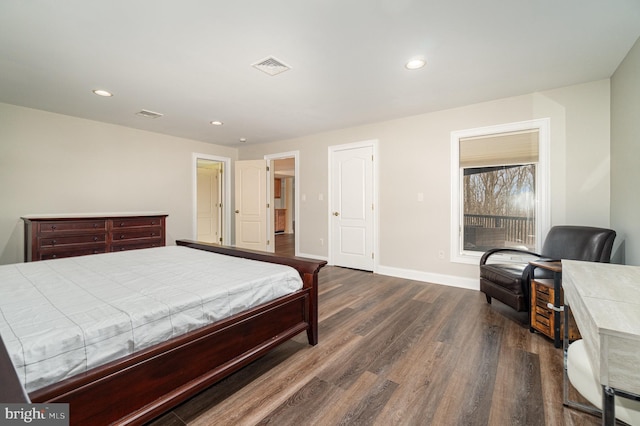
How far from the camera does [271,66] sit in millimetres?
2508

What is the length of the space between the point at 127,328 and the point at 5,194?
3.96 metres

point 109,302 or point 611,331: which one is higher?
point 611,331

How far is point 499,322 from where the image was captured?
2596 millimetres

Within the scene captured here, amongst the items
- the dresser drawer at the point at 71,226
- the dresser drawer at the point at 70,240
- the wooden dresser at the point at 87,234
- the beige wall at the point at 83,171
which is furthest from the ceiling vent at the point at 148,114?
the dresser drawer at the point at 70,240

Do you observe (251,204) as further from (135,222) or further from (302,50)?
(302,50)

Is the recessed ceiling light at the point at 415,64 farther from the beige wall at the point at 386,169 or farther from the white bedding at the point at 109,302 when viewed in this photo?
the white bedding at the point at 109,302

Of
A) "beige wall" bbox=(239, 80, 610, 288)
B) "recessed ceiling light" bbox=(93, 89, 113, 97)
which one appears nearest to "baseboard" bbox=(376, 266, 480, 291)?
"beige wall" bbox=(239, 80, 610, 288)

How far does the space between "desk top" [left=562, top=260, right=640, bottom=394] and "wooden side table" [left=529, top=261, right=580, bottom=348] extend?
0.90m

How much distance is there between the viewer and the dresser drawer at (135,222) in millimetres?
3824

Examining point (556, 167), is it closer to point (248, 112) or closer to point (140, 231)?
point (248, 112)

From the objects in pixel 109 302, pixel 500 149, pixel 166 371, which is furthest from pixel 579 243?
pixel 109 302

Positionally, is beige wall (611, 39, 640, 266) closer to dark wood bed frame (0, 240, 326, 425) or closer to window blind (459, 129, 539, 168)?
window blind (459, 129, 539, 168)

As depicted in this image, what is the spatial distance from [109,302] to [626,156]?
13.1 feet

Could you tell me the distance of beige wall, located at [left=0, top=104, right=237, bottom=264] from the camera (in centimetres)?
352
